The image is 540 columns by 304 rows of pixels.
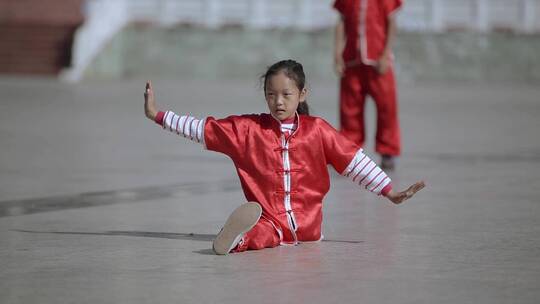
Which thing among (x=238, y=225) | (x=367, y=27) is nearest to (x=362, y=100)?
(x=367, y=27)

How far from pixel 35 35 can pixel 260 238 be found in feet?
99.7

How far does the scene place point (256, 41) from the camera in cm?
3419

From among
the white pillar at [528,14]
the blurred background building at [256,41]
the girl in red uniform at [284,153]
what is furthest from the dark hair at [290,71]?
the white pillar at [528,14]

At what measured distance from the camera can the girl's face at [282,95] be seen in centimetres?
685

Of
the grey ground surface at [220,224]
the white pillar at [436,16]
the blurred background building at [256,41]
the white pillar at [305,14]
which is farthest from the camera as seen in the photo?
the white pillar at [305,14]

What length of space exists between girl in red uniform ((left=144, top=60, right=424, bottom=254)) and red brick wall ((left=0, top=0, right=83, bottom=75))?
27.5 m

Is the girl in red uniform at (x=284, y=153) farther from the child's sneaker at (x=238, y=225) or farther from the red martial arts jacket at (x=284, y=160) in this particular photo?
the child's sneaker at (x=238, y=225)

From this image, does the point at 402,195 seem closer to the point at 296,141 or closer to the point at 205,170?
the point at 296,141

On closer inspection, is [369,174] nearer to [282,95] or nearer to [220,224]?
[282,95]

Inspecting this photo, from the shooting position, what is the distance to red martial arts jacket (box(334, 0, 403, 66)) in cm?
1177

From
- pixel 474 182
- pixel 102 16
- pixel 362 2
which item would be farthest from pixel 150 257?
pixel 102 16

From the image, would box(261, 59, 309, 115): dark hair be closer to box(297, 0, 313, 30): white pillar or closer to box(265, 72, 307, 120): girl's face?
box(265, 72, 307, 120): girl's face

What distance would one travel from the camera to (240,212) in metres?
6.42

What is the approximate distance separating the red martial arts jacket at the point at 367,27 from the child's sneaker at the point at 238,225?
5464mm
